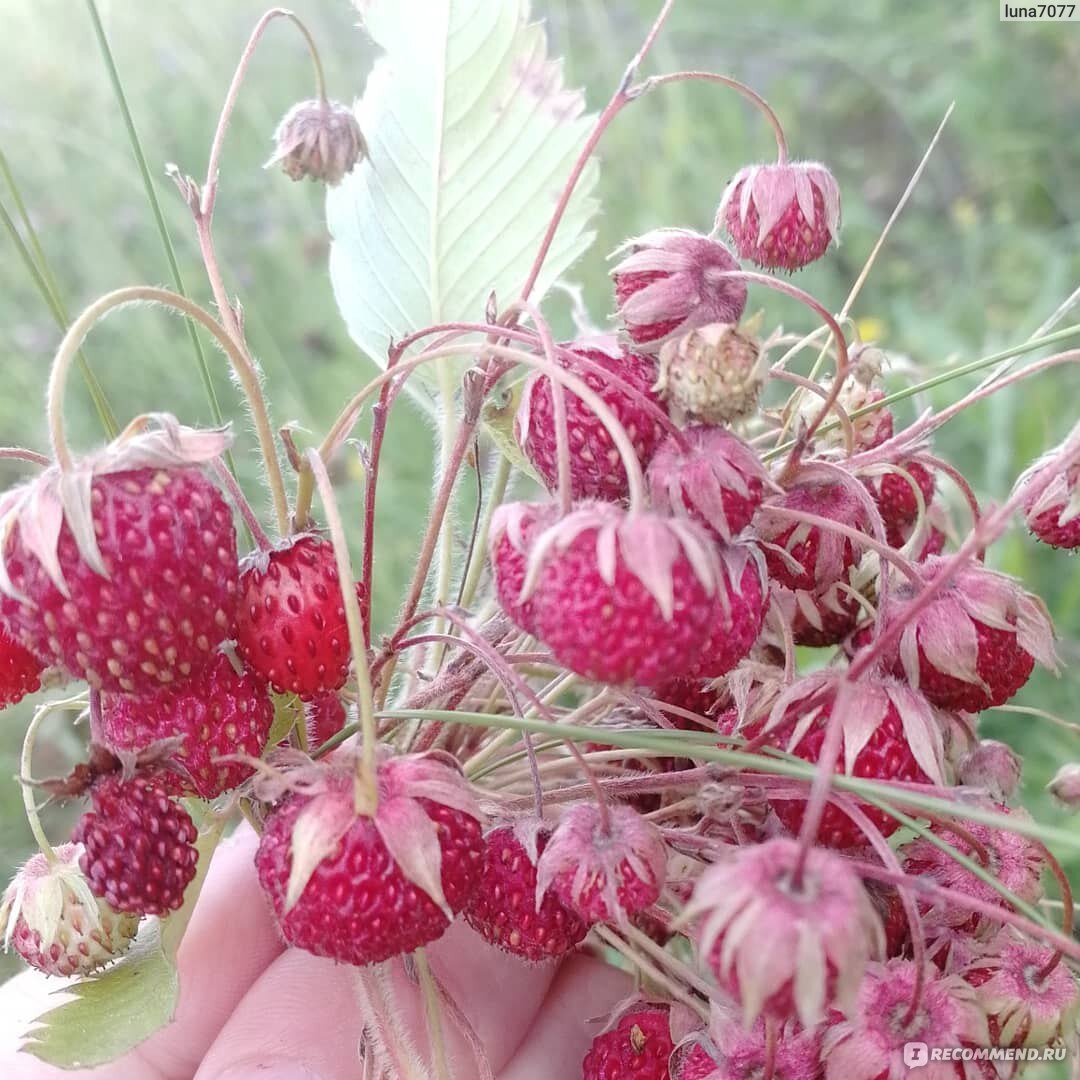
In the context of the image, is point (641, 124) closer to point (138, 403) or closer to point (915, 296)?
point (915, 296)

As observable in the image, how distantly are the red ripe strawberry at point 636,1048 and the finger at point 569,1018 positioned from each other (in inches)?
4.3

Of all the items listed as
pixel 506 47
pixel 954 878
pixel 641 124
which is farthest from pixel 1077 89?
pixel 954 878

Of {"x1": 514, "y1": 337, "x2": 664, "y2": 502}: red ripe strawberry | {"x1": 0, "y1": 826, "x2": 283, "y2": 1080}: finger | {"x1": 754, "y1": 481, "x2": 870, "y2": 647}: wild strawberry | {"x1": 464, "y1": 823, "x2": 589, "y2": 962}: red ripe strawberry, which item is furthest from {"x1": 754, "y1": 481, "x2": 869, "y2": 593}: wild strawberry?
{"x1": 0, "y1": 826, "x2": 283, "y2": 1080}: finger

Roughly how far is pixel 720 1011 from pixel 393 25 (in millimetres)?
759

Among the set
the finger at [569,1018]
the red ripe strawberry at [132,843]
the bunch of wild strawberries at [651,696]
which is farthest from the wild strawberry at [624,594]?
the finger at [569,1018]

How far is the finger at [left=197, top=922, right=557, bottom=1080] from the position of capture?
0.77 m

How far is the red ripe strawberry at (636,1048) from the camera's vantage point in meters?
0.70

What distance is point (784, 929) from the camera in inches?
17.1

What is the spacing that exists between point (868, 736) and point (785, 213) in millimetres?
329

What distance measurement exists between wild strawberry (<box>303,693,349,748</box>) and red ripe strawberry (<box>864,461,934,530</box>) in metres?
0.39

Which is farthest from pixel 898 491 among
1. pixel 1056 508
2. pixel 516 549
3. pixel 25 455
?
pixel 25 455

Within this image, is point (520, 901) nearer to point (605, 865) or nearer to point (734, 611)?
point (605, 865)

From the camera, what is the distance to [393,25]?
86cm

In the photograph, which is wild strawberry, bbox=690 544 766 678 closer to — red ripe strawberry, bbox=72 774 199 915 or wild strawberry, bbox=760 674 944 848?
wild strawberry, bbox=760 674 944 848
